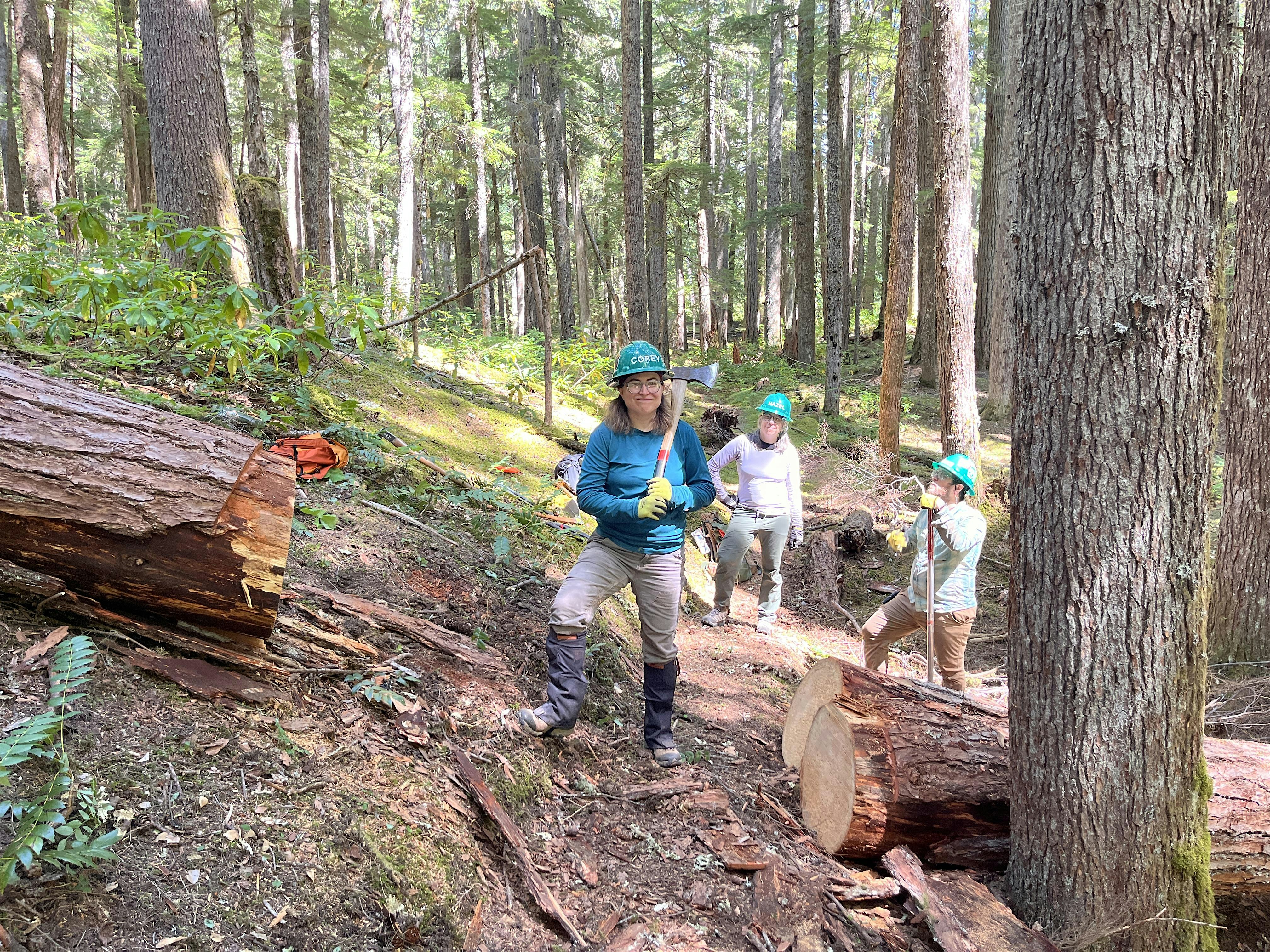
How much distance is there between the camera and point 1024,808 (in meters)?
3.21

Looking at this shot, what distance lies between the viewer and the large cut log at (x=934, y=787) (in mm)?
3312

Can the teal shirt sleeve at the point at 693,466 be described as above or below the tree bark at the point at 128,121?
below

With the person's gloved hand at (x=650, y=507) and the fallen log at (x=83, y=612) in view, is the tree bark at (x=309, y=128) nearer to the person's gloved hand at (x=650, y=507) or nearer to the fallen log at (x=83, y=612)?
the person's gloved hand at (x=650, y=507)

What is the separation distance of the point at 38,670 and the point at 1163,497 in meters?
4.19

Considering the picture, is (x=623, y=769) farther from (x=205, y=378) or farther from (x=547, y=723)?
(x=205, y=378)

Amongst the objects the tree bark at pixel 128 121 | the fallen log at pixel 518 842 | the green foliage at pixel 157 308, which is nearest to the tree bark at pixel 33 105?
the tree bark at pixel 128 121

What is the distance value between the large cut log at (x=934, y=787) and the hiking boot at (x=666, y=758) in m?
0.78

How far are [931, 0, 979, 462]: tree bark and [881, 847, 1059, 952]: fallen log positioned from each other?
21.6 feet

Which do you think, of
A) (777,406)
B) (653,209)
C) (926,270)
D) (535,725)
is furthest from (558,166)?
(535,725)

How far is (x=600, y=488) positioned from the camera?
4.18m

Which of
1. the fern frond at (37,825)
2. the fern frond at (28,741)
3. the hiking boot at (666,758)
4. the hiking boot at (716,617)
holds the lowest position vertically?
the hiking boot at (716,617)

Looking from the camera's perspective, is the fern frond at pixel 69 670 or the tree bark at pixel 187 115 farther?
the tree bark at pixel 187 115

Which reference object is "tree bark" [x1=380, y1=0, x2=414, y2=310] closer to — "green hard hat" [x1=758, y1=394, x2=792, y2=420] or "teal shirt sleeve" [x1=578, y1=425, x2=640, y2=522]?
"green hard hat" [x1=758, y1=394, x2=792, y2=420]

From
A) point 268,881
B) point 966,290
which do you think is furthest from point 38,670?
point 966,290
